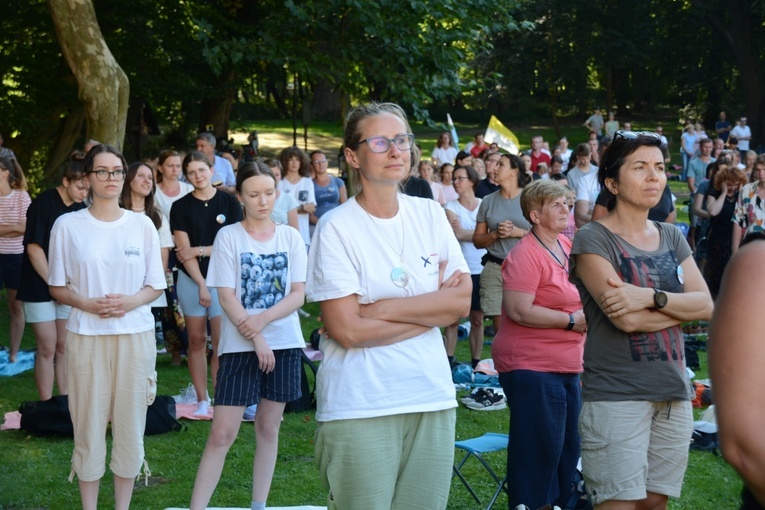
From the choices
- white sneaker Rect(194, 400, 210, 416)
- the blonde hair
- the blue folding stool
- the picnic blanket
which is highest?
the blonde hair

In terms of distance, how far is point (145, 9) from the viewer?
58.2 ft

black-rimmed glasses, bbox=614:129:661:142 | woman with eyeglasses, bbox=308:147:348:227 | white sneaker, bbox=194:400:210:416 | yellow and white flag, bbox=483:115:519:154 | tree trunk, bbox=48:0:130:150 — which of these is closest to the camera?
black-rimmed glasses, bbox=614:129:661:142

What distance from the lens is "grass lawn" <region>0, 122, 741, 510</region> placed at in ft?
20.0

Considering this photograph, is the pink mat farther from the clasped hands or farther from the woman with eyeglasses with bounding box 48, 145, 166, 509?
the clasped hands

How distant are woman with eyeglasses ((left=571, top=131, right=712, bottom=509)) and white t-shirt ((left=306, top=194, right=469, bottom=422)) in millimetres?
841

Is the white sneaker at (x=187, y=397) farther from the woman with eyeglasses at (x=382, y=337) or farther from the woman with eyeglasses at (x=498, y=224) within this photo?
the woman with eyeglasses at (x=382, y=337)

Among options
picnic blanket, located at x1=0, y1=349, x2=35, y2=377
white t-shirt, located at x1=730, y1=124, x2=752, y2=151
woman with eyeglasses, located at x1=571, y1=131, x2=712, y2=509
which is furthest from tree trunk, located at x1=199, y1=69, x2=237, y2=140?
woman with eyeglasses, located at x1=571, y1=131, x2=712, y2=509

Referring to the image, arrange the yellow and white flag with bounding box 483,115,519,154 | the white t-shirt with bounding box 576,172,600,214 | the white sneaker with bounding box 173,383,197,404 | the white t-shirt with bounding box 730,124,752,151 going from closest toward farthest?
the white sneaker with bounding box 173,383,197,404 → the white t-shirt with bounding box 576,172,600,214 → the yellow and white flag with bounding box 483,115,519,154 → the white t-shirt with bounding box 730,124,752,151

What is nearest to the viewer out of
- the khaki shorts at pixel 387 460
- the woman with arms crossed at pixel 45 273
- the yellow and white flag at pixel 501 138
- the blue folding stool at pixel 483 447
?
the khaki shorts at pixel 387 460

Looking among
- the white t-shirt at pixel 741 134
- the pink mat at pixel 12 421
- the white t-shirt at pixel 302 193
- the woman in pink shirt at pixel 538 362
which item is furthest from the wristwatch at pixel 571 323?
the white t-shirt at pixel 741 134

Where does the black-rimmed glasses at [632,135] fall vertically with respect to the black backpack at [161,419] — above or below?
above

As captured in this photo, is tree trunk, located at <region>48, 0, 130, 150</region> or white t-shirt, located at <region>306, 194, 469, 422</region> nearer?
white t-shirt, located at <region>306, 194, 469, 422</region>

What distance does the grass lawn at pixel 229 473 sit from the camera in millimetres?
6098

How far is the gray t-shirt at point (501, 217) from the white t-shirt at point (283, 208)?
282cm
